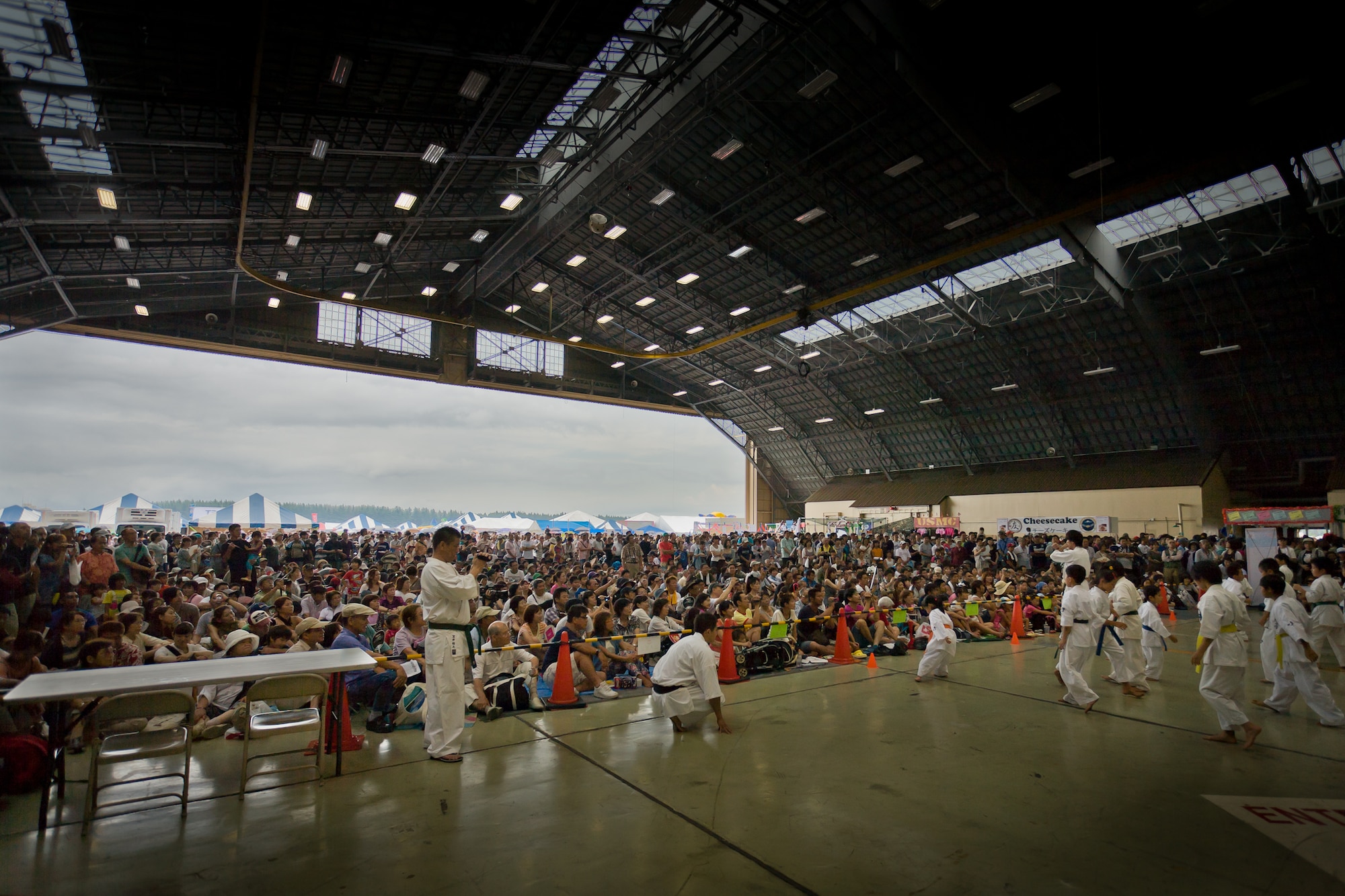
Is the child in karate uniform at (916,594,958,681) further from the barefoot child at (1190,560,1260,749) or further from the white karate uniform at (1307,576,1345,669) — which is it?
the white karate uniform at (1307,576,1345,669)

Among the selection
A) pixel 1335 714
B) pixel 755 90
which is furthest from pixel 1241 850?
pixel 755 90

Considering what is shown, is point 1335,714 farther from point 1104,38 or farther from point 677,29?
point 677,29

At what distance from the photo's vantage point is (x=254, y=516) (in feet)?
82.2

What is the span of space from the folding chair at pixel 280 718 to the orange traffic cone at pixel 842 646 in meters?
7.31

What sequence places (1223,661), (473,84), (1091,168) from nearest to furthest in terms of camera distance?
(1223,661)
(473,84)
(1091,168)

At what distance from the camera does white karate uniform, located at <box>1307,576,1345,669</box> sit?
8.12 metres

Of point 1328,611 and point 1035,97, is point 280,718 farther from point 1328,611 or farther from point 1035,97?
point 1035,97

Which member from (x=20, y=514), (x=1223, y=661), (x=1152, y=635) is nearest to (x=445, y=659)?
(x=1223, y=661)

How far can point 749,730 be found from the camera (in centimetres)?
616

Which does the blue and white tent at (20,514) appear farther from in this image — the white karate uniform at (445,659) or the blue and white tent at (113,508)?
the white karate uniform at (445,659)

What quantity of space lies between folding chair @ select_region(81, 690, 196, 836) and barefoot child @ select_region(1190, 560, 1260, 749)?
26.8 feet

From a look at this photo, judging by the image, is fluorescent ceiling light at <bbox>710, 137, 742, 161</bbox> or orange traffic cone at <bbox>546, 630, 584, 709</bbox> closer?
orange traffic cone at <bbox>546, 630, 584, 709</bbox>

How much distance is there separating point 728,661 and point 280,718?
5.31 meters

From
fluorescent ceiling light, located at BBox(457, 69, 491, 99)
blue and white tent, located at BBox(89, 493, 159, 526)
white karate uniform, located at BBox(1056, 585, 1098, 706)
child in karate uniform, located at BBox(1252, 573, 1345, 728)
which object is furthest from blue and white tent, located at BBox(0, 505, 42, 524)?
child in karate uniform, located at BBox(1252, 573, 1345, 728)
